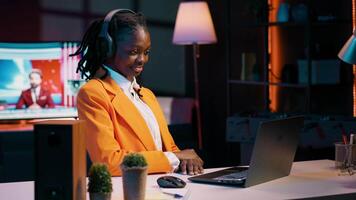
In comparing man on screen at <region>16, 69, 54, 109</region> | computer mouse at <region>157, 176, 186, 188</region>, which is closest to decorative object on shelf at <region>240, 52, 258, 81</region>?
man on screen at <region>16, 69, 54, 109</region>

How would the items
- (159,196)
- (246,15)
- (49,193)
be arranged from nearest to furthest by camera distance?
(49,193) < (159,196) < (246,15)

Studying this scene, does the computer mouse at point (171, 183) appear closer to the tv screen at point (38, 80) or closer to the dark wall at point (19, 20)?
the tv screen at point (38, 80)

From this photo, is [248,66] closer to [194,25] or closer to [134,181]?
[194,25]

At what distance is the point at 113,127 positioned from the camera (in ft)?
7.79

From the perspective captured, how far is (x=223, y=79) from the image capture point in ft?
19.8

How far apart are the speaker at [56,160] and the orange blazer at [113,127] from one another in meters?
0.51

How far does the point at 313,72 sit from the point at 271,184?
2.93m

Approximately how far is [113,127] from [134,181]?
57cm

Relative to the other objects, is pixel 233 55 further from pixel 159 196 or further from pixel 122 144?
pixel 159 196

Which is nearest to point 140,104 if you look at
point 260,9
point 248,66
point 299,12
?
point 299,12

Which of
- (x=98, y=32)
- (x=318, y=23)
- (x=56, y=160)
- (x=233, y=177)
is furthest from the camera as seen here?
(x=318, y=23)

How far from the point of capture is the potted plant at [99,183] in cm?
179

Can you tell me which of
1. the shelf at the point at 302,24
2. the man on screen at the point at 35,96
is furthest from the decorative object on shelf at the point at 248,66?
the man on screen at the point at 35,96

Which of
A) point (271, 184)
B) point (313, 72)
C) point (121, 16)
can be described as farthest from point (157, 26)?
point (271, 184)
